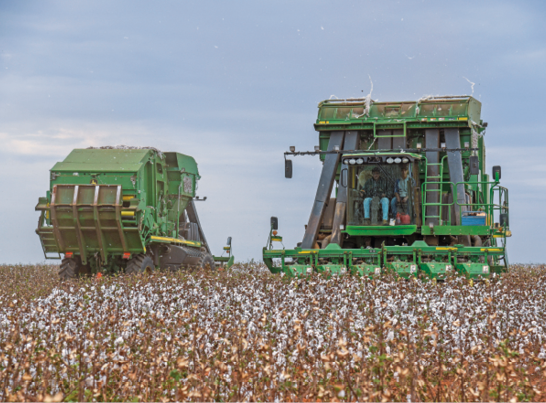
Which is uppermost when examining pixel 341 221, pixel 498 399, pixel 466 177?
pixel 466 177

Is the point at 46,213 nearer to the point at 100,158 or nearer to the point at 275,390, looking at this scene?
the point at 100,158

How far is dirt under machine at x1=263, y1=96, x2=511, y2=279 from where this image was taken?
13805 millimetres

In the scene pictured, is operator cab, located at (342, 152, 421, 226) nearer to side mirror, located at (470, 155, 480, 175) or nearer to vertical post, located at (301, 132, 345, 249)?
vertical post, located at (301, 132, 345, 249)

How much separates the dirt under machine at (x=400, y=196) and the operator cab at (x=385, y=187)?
0.02 metres

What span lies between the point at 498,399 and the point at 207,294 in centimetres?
646

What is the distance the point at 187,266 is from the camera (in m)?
18.8

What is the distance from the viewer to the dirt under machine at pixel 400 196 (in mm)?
13805

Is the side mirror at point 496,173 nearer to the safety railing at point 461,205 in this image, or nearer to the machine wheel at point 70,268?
the safety railing at point 461,205

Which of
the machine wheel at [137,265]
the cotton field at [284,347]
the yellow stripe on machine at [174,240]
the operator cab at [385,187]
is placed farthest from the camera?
the yellow stripe on machine at [174,240]

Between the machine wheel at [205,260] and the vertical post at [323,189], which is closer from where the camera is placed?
the vertical post at [323,189]

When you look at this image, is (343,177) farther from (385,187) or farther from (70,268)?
(70,268)

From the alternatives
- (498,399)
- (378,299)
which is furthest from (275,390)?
(378,299)

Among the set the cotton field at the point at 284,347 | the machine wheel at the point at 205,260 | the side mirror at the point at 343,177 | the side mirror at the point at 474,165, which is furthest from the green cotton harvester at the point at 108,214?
the side mirror at the point at 474,165

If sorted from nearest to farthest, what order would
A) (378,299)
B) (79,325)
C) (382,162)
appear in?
1. (79,325)
2. (378,299)
3. (382,162)
